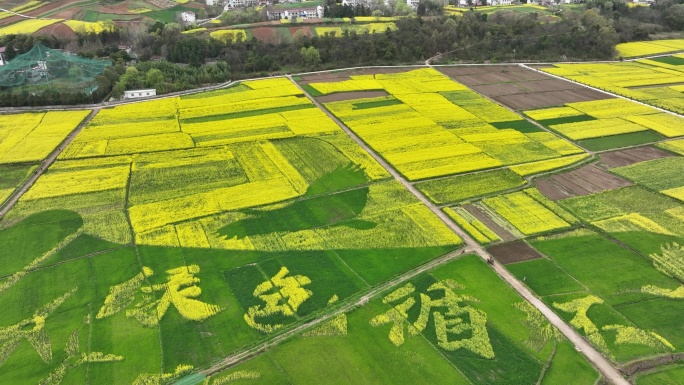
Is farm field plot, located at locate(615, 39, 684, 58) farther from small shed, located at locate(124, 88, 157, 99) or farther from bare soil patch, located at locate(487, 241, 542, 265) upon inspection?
small shed, located at locate(124, 88, 157, 99)

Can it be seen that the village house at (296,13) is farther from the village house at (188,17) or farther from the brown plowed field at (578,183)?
the brown plowed field at (578,183)

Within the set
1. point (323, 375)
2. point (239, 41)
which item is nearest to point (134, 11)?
point (239, 41)

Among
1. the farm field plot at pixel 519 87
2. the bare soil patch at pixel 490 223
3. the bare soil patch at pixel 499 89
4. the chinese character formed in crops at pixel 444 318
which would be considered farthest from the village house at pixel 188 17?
the chinese character formed in crops at pixel 444 318

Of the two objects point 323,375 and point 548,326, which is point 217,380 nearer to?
point 323,375

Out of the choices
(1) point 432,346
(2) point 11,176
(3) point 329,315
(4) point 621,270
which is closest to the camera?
(1) point 432,346

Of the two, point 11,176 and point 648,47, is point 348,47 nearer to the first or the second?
point 11,176

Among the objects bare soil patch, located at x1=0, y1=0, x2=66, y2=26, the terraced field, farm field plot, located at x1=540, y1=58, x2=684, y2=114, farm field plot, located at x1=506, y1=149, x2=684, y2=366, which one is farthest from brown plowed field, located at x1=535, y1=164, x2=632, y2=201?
bare soil patch, located at x1=0, y1=0, x2=66, y2=26

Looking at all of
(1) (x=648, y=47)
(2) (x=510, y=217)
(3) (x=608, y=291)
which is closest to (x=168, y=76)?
(2) (x=510, y=217)
